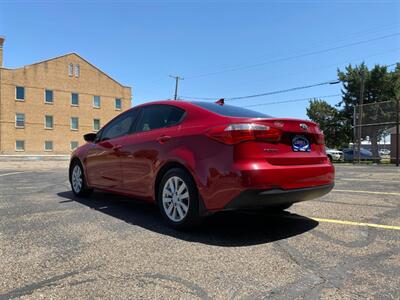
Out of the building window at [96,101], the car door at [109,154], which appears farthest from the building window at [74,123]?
the car door at [109,154]

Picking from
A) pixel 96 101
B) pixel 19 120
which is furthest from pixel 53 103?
pixel 96 101

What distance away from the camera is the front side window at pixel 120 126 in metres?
5.61

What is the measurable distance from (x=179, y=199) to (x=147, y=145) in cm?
96

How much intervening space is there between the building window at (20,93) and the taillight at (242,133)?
42.5m

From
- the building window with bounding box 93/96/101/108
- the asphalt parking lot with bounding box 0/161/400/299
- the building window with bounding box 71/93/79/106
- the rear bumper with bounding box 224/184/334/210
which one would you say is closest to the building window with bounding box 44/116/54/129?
the building window with bounding box 71/93/79/106

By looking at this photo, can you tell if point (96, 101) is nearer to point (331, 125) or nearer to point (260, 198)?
point (331, 125)

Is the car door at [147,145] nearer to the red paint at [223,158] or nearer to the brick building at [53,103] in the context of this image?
the red paint at [223,158]

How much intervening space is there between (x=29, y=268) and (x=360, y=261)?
287 centimetres

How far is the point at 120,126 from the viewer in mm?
5863

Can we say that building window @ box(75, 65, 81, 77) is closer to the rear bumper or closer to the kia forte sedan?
the kia forte sedan

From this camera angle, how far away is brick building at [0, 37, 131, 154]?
40.4 metres

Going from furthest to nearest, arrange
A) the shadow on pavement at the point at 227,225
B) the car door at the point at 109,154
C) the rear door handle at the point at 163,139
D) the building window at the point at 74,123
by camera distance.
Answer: the building window at the point at 74,123 → the car door at the point at 109,154 → the rear door handle at the point at 163,139 → the shadow on pavement at the point at 227,225

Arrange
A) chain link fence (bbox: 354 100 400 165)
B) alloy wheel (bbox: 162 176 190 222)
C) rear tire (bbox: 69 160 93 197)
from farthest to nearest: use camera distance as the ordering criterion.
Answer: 1. chain link fence (bbox: 354 100 400 165)
2. rear tire (bbox: 69 160 93 197)
3. alloy wheel (bbox: 162 176 190 222)

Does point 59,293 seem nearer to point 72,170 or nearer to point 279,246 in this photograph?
point 279,246
